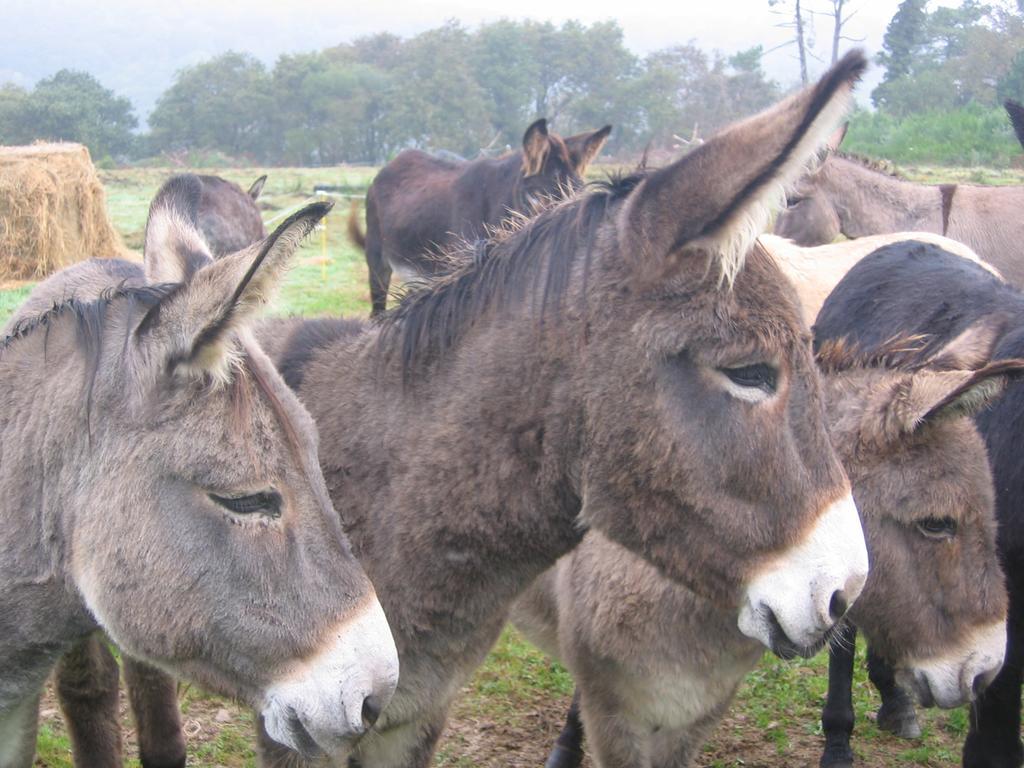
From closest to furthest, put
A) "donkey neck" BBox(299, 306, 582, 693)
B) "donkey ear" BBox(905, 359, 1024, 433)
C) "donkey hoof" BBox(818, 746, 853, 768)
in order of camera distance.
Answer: "donkey neck" BBox(299, 306, 582, 693)
"donkey ear" BBox(905, 359, 1024, 433)
"donkey hoof" BBox(818, 746, 853, 768)

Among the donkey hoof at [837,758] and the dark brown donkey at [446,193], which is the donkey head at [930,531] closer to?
the donkey hoof at [837,758]

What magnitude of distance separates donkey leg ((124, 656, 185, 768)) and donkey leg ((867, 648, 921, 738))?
10.2ft

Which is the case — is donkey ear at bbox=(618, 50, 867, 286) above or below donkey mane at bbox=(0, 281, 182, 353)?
above

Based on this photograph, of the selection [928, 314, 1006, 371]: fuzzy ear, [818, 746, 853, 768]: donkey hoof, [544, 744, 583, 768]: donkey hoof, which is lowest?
[818, 746, 853, 768]: donkey hoof

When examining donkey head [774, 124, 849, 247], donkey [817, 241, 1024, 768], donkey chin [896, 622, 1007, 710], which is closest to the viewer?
donkey chin [896, 622, 1007, 710]

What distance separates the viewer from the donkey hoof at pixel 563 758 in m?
4.18

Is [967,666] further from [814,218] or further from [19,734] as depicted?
[814,218]

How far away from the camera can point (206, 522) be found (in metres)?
2.02

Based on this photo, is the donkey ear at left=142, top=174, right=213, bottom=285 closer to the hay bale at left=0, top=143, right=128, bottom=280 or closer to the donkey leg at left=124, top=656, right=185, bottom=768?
the donkey leg at left=124, top=656, right=185, bottom=768

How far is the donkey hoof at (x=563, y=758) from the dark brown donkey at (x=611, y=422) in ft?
4.98

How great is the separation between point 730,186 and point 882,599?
1.74 meters

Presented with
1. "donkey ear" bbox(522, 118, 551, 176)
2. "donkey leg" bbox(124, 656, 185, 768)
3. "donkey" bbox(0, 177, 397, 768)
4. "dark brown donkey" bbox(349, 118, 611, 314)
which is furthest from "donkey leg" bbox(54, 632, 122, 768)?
"donkey ear" bbox(522, 118, 551, 176)

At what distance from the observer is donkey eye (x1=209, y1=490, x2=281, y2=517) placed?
2.04 metres

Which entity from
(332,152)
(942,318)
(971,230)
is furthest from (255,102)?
(942,318)
